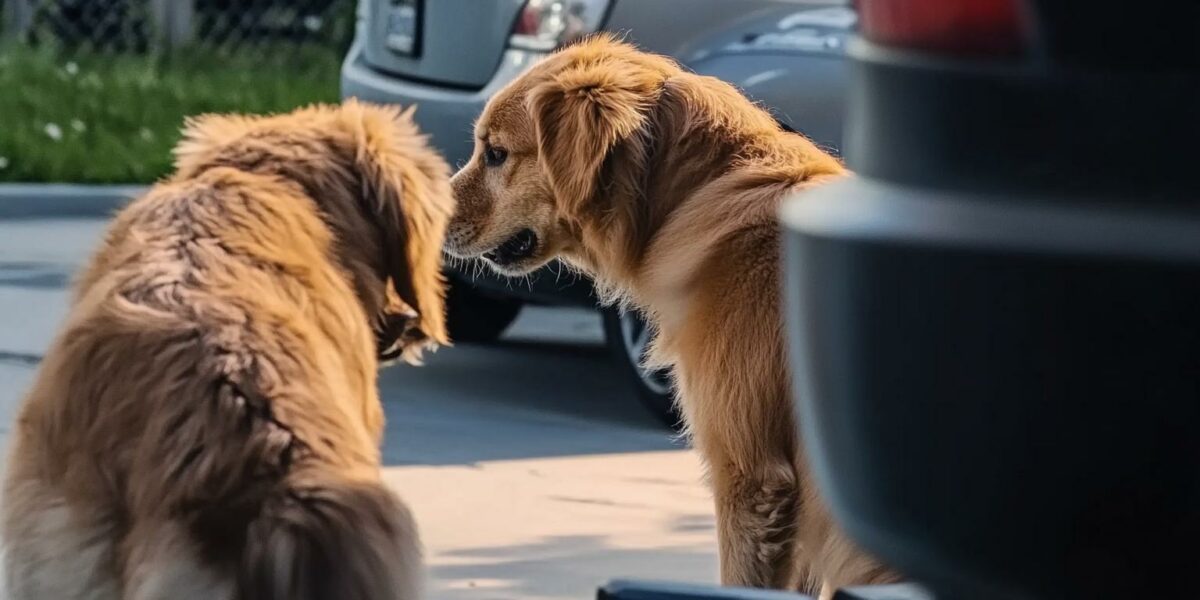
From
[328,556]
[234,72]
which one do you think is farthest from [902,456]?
[234,72]

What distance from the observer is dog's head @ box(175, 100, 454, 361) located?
10.4 ft

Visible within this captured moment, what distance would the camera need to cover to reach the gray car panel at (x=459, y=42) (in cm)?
612

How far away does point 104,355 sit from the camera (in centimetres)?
273

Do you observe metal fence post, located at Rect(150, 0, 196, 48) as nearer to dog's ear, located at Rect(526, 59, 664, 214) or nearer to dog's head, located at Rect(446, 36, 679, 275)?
dog's head, located at Rect(446, 36, 679, 275)

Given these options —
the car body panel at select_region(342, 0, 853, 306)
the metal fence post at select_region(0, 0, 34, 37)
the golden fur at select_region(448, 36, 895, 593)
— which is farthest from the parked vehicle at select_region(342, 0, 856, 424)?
the metal fence post at select_region(0, 0, 34, 37)

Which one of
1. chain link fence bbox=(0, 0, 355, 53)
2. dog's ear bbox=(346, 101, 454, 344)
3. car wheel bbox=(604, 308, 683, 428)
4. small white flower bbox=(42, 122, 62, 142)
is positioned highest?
dog's ear bbox=(346, 101, 454, 344)

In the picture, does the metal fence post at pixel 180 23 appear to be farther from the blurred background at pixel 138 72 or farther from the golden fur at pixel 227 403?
the golden fur at pixel 227 403

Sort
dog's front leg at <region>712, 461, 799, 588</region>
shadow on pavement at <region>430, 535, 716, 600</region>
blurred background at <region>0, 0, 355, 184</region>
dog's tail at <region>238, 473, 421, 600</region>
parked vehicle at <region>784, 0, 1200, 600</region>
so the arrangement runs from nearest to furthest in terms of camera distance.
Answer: parked vehicle at <region>784, 0, 1200, 600</region> → dog's tail at <region>238, 473, 421, 600</region> → dog's front leg at <region>712, 461, 799, 588</region> → shadow on pavement at <region>430, 535, 716, 600</region> → blurred background at <region>0, 0, 355, 184</region>

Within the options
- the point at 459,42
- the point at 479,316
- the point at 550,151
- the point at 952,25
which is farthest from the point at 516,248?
the point at 479,316

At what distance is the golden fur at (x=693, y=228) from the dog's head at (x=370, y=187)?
529 millimetres

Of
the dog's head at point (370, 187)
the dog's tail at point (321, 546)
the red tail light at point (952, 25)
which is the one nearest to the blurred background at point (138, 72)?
the dog's head at point (370, 187)

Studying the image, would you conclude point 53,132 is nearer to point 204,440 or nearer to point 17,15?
point 17,15

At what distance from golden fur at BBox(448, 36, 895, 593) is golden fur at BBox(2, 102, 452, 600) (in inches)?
25.6

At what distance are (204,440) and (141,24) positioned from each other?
12944 millimetres
